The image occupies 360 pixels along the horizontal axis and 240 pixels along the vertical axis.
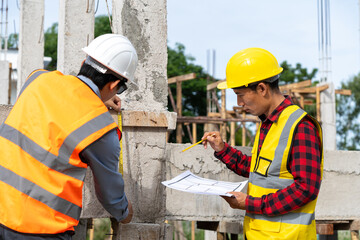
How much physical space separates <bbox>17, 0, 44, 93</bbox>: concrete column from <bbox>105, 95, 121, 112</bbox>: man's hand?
697 cm

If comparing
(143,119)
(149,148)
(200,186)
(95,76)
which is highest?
(95,76)

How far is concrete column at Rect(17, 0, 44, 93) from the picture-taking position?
9766 mm

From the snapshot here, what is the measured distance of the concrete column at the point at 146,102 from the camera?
3543mm

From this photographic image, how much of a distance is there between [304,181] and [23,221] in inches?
58.3

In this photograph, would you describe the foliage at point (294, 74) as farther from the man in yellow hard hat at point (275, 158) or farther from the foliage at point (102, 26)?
the man in yellow hard hat at point (275, 158)

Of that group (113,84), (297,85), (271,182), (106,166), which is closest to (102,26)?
(297,85)

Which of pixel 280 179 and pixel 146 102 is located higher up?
pixel 146 102

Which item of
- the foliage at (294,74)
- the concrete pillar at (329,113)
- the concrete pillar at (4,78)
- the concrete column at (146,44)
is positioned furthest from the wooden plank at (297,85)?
the foliage at (294,74)

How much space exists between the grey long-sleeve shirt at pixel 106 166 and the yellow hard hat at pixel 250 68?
2.92ft

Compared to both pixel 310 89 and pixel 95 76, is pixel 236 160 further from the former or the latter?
pixel 310 89

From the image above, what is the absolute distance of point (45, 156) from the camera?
227cm

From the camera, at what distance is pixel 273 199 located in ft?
8.82

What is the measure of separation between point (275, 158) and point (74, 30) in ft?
14.4

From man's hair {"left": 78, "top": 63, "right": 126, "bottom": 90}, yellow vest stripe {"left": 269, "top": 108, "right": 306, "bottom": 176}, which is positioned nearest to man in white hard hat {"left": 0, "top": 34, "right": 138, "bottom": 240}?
man's hair {"left": 78, "top": 63, "right": 126, "bottom": 90}
